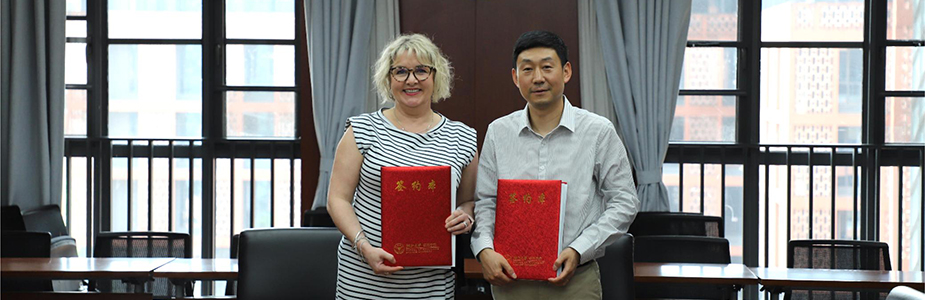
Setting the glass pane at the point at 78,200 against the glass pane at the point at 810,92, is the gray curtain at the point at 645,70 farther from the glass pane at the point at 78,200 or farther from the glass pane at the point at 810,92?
the glass pane at the point at 78,200

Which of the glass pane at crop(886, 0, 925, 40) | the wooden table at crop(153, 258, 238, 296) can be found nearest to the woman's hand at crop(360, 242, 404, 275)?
the wooden table at crop(153, 258, 238, 296)

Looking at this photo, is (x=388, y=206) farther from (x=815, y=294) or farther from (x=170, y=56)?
(x=170, y=56)

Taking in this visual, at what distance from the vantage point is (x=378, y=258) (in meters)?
2.08

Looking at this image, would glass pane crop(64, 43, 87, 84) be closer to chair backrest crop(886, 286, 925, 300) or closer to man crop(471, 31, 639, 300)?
man crop(471, 31, 639, 300)

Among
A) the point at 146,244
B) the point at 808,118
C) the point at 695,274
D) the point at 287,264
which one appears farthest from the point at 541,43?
the point at 808,118

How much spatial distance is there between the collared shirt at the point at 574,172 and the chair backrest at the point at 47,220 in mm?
4113

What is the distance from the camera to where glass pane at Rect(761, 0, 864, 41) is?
5664 mm

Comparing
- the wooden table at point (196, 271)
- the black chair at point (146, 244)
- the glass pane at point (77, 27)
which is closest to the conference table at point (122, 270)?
the wooden table at point (196, 271)

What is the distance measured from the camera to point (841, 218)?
575 centimetres

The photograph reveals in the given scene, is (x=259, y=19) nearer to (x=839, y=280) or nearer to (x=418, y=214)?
(x=418, y=214)

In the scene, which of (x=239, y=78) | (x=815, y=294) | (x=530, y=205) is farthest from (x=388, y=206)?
(x=239, y=78)

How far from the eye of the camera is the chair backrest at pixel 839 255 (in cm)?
384

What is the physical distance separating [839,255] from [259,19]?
13.5ft

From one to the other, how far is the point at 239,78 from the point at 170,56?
53 centimetres
